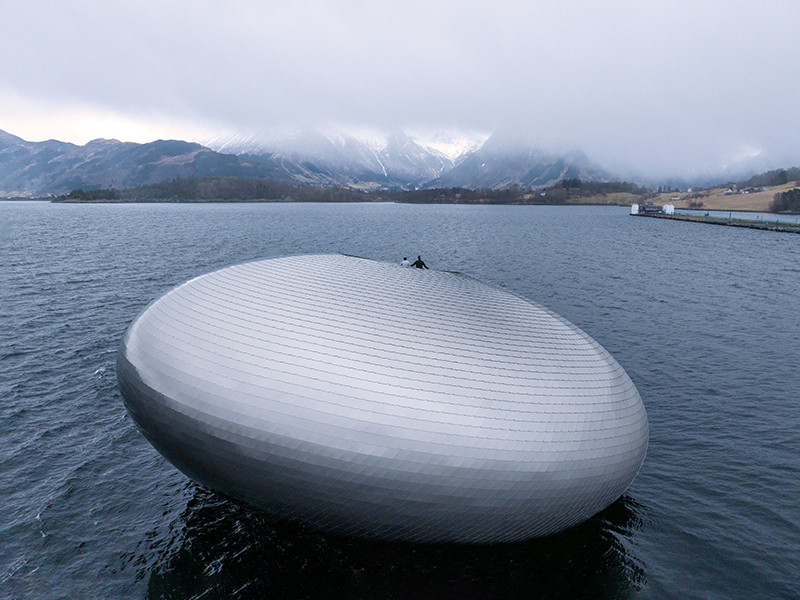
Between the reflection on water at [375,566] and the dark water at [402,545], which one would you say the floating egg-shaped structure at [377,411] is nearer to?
the reflection on water at [375,566]

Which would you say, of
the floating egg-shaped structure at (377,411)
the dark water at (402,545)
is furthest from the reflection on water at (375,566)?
the floating egg-shaped structure at (377,411)

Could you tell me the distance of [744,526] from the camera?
762 inches

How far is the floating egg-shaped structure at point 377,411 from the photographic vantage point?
14445 mm

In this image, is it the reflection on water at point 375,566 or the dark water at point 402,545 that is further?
the dark water at point 402,545

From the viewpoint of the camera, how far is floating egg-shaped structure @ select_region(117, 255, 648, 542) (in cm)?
1445

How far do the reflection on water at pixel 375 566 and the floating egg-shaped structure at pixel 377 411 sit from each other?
113cm

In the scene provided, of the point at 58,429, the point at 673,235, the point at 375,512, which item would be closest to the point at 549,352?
the point at 375,512

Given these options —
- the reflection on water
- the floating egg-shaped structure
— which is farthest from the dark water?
the floating egg-shaped structure

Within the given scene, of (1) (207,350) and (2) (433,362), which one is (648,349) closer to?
(2) (433,362)

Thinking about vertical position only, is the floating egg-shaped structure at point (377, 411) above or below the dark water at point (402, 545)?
above

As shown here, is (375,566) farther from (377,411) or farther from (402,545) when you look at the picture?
(377,411)

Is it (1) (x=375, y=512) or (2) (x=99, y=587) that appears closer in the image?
(1) (x=375, y=512)

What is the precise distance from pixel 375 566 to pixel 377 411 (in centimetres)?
654

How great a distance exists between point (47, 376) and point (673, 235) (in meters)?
162
